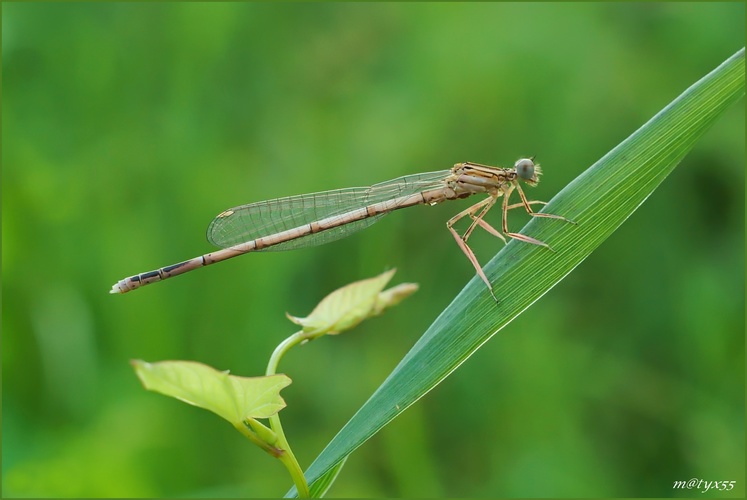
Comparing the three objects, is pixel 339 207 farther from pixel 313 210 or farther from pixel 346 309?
pixel 346 309

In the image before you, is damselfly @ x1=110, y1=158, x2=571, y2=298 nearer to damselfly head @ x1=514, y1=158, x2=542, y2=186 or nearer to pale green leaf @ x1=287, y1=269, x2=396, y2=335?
damselfly head @ x1=514, y1=158, x2=542, y2=186

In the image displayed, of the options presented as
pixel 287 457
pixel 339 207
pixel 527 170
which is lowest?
pixel 287 457

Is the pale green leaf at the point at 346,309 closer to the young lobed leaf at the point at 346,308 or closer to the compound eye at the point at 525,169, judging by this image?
the young lobed leaf at the point at 346,308

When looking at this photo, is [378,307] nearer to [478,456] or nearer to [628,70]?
[478,456]

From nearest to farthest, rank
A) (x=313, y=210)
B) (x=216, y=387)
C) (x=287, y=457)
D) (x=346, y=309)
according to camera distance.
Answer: (x=216, y=387)
(x=287, y=457)
(x=346, y=309)
(x=313, y=210)

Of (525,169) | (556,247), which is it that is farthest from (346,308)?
(525,169)

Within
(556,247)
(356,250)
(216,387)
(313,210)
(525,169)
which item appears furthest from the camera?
(356,250)

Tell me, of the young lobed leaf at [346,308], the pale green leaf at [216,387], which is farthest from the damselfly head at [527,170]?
the pale green leaf at [216,387]

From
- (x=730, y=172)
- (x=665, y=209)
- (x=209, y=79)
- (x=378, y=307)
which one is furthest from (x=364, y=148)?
(x=378, y=307)
